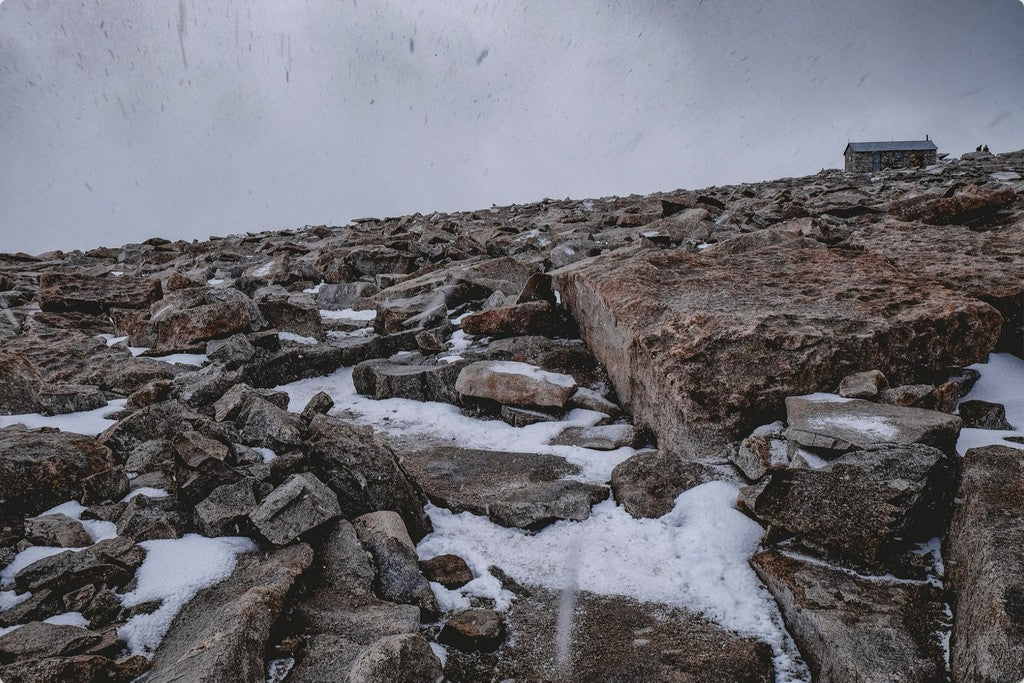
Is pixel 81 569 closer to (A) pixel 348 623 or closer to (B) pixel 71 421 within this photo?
(A) pixel 348 623

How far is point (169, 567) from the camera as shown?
2.64 m

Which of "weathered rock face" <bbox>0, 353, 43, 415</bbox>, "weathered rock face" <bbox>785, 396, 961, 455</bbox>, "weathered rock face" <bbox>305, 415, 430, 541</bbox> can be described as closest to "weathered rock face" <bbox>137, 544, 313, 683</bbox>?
"weathered rock face" <bbox>305, 415, 430, 541</bbox>

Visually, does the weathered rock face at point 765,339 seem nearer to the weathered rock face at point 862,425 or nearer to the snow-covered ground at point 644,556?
the weathered rock face at point 862,425

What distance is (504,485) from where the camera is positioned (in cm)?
391

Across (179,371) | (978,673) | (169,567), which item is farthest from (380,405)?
(978,673)

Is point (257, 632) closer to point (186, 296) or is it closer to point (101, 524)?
point (101, 524)

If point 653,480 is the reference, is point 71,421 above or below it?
above

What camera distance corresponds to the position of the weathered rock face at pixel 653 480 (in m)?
3.43

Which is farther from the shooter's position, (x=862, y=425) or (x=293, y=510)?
(x=862, y=425)

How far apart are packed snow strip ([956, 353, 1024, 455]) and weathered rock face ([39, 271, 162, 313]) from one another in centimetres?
938

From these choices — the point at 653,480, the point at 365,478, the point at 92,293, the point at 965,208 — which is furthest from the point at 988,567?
the point at 92,293

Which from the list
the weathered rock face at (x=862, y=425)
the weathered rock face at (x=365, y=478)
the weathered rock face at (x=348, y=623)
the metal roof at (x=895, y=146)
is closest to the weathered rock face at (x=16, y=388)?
the weathered rock face at (x=365, y=478)

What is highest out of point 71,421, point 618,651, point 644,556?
point 71,421

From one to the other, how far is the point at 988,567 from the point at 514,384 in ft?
11.2
